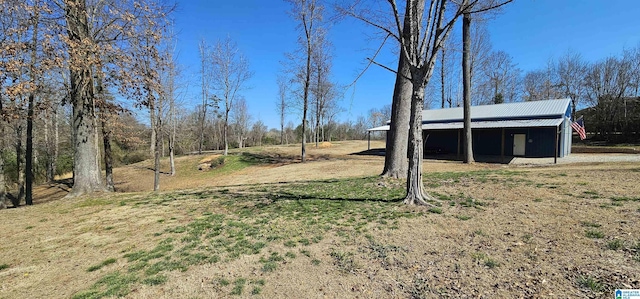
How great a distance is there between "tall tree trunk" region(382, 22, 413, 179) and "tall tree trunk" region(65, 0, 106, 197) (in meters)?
8.71

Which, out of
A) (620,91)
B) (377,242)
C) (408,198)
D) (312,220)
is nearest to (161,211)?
(312,220)

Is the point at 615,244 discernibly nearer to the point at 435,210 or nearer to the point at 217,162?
the point at 435,210

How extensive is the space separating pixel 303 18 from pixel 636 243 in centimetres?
1794

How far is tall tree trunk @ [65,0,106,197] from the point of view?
291 inches

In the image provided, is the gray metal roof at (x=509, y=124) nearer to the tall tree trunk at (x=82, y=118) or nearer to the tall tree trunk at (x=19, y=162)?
the tall tree trunk at (x=82, y=118)

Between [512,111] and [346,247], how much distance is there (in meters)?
23.7

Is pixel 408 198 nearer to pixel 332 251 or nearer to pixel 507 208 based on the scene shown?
pixel 507 208

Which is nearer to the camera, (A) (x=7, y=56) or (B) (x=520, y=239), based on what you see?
(B) (x=520, y=239)

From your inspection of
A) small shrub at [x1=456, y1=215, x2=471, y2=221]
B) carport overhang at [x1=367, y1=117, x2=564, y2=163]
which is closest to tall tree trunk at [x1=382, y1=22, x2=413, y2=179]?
small shrub at [x1=456, y1=215, x2=471, y2=221]

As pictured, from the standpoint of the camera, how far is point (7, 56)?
21.5 ft

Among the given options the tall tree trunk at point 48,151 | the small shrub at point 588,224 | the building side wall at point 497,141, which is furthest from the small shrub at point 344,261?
the tall tree trunk at point 48,151

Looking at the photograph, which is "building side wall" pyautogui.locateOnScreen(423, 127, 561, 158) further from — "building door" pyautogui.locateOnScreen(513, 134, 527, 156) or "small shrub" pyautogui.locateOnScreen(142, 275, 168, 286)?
"small shrub" pyautogui.locateOnScreen(142, 275, 168, 286)

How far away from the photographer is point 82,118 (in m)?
7.91

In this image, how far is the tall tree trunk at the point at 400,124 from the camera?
8453 mm
